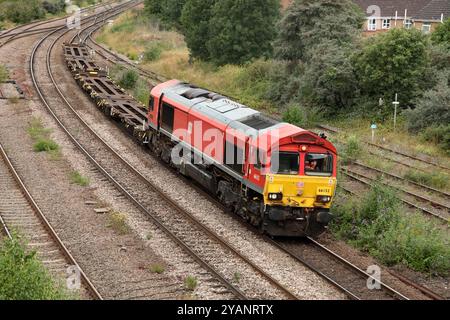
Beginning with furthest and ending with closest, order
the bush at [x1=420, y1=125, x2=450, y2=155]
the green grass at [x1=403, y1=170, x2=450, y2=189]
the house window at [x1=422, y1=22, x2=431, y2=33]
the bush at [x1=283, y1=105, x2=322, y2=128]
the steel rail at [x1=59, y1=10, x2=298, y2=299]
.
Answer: the house window at [x1=422, y1=22, x2=431, y2=33] < the bush at [x1=283, y1=105, x2=322, y2=128] < the bush at [x1=420, y1=125, x2=450, y2=155] < the green grass at [x1=403, y1=170, x2=450, y2=189] < the steel rail at [x1=59, y1=10, x2=298, y2=299]

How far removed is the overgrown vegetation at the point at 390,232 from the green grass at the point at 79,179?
8.29 m

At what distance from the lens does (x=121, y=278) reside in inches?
591

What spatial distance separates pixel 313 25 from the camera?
37062 mm

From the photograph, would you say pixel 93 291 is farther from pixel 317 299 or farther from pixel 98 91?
pixel 98 91

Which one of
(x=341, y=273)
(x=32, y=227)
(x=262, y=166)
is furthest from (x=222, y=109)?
(x=341, y=273)

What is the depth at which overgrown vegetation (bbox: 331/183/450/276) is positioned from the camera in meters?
16.5

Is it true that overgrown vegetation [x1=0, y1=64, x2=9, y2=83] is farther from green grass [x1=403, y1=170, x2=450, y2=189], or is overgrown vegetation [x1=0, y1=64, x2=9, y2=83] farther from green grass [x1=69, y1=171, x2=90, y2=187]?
green grass [x1=403, y1=170, x2=450, y2=189]

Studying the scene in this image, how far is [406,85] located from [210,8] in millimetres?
19923

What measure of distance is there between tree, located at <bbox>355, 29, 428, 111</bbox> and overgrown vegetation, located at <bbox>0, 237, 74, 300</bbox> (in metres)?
22.0

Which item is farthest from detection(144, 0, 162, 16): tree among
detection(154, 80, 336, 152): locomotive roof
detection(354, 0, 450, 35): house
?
detection(154, 80, 336, 152): locomotive roof

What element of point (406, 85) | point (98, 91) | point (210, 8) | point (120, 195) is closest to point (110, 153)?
point (120, 195)

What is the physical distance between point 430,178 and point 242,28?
2237 centimetres

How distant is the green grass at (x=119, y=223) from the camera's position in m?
18.1

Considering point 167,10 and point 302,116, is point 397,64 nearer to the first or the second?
point 302,116
